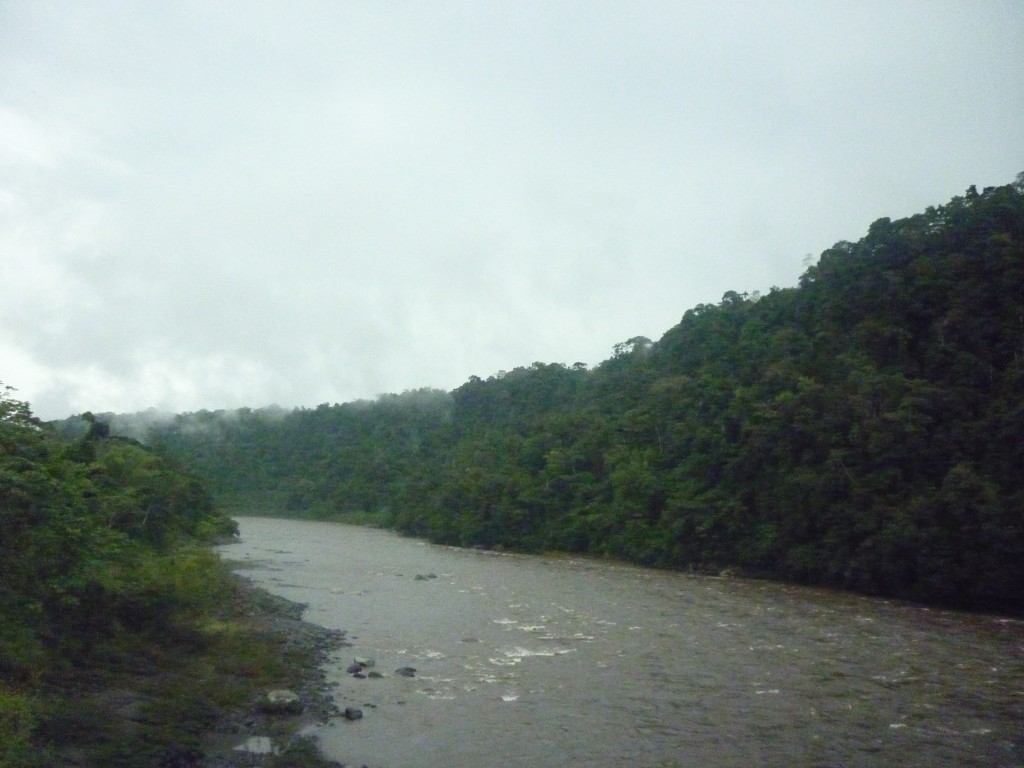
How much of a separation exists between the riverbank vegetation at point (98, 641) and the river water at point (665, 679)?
213 centimetres

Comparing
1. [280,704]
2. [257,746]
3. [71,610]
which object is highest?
[71,610]

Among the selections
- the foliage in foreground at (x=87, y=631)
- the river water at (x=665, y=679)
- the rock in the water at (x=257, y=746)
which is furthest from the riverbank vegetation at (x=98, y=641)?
the river water at (x=665, y=679)

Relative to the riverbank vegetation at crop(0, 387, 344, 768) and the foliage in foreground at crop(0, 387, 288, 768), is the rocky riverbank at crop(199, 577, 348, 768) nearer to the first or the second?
the riverbank vegetation at crop(0, 387, 344, 768)

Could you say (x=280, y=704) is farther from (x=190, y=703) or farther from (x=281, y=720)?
(x=190, y=703)

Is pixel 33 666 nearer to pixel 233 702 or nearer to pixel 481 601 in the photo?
pixel 233 702

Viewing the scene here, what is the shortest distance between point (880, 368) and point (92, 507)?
118 feet

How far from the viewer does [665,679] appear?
59.4 ft

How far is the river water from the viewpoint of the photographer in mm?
13266

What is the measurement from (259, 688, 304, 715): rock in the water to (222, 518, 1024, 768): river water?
858 millimetres

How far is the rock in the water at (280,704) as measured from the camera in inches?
565

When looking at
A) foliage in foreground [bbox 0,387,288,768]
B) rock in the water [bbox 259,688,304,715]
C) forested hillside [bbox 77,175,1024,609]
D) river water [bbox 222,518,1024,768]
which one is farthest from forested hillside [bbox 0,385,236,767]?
forested hillside [bbox 77,175,1024,609]

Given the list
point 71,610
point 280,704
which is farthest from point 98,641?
point 280,704

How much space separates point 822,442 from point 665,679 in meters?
23.1

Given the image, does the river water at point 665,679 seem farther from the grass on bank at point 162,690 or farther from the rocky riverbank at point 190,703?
the grass on bank at point 162,690
